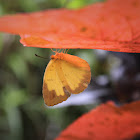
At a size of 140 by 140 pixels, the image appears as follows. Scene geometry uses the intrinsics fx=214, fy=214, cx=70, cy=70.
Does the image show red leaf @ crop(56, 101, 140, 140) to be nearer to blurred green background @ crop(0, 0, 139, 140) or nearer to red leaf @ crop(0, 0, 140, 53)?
red leaf @ crop(0, 0, 140, 53)

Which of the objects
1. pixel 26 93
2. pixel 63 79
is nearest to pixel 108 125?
pixel 63 79

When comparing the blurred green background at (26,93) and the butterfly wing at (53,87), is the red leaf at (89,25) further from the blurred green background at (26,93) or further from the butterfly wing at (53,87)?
the blurred green background at (26,93)

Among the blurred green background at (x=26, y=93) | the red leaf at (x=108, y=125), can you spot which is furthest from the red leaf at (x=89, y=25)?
the blurred green background at (x=26, y=93)

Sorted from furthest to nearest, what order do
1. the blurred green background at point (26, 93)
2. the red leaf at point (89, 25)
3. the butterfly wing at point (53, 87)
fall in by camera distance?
1. the blurred green background at point (26, 93)
2. the butterfly wing at point (53, 87)
3. the red leaf at point (89, 25)

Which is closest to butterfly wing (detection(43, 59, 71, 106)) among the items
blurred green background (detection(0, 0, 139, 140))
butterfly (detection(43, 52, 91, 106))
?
butterfly (detection(43, 52, 91, 106))

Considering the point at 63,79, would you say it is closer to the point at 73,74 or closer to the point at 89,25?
the point at 73,74

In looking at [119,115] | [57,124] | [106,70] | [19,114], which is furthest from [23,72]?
[119,115]
